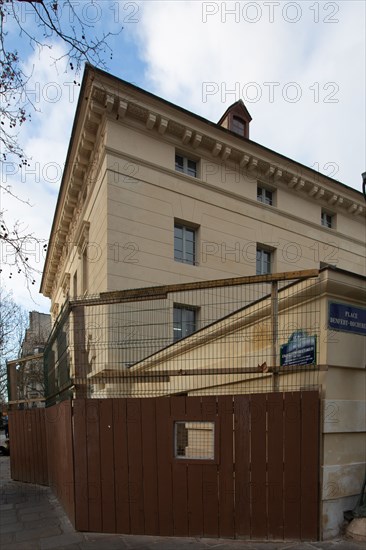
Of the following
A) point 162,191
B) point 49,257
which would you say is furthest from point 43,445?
point 49,257

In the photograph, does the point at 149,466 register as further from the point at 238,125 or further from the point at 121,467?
the point at 238,125

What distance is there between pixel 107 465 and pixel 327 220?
19.6 m

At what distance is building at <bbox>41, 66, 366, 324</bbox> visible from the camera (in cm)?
1461

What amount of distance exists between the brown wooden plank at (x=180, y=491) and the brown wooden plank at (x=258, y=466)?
A: 2.75 feet

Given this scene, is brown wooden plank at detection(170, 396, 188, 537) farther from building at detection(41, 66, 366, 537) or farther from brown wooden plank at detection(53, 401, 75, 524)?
brown wooden plank at detection(53, 401, 75, 524)

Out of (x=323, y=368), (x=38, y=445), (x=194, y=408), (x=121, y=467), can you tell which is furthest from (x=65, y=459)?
(x=323, y=368)

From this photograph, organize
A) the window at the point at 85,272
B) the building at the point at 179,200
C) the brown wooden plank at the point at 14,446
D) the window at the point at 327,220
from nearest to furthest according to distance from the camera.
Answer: the brown wooden plank at the point at 14,446 < the building at the point at 179,200 < the window at the point at 85,272 < the window at the point at 327,220

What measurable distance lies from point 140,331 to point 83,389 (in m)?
1.13

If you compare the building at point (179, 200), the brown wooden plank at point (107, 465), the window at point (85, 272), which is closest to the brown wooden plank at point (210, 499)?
the brown wooden plank at point (107, 465)

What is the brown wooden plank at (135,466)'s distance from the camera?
536 cm

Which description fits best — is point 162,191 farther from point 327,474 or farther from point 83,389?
point 327,474

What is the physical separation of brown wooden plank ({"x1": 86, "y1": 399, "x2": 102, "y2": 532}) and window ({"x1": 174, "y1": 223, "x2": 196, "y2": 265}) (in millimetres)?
10858

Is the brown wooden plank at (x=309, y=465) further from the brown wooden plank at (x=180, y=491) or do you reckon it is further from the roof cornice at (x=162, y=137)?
the roof cornice at (x=162, y=137)

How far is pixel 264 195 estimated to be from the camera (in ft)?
64.0
